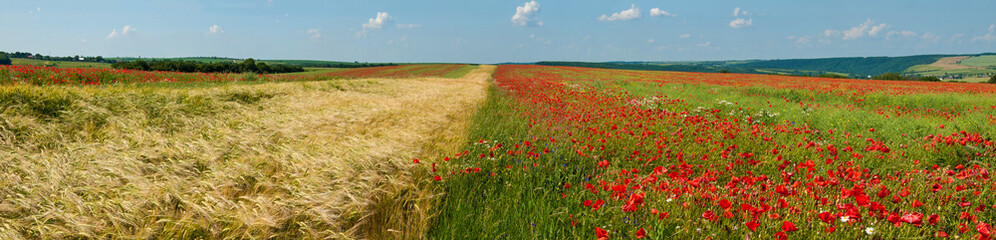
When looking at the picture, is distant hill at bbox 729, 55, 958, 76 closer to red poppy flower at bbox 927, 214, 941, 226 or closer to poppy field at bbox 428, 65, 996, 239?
poppy field at bbox 428, 65, 996, 239

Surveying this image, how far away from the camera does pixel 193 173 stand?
8.98 feet

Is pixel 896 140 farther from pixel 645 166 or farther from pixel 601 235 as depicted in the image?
pixel 601 235

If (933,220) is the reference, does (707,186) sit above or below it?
below

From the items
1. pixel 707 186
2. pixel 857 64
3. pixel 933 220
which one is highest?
pixel 857 64

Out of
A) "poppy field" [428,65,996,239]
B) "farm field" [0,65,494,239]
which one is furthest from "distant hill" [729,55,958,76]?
"farm field" [0,65,494,239]

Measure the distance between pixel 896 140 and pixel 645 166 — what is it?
454cm

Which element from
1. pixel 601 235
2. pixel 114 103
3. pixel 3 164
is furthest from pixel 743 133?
pixel 114 103

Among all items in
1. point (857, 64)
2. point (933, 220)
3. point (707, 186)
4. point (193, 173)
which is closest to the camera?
point (933, 220)

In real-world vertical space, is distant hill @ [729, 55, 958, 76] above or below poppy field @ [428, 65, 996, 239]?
above

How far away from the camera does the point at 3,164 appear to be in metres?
2.70

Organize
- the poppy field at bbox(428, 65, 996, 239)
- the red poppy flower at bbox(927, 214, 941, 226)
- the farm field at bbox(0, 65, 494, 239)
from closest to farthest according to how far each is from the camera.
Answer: the red poppy flower at bbox(927, 214, 941, 226) → the farm field at bbox(0, 65, 494, 239) → the poppy field at bbox(428, 65, 996, 239)

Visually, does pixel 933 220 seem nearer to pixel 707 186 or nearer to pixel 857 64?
pixel 707 186

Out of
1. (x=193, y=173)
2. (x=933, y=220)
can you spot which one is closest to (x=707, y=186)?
(x=933, y=220)

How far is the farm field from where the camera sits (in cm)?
203
